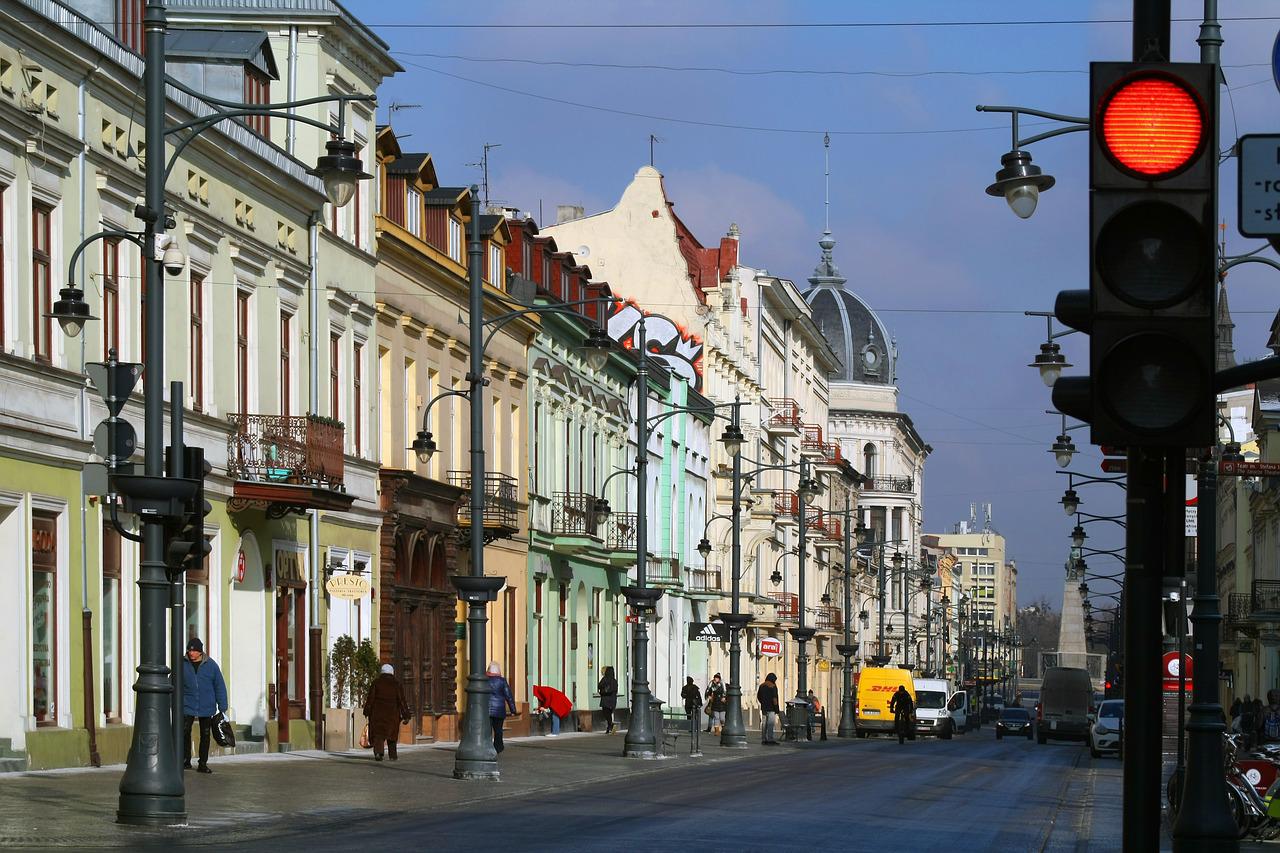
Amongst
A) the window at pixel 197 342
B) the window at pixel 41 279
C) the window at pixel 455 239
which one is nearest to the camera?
the window at pixel 41 279

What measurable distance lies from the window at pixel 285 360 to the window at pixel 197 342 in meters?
3.34

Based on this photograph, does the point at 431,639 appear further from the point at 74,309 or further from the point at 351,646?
the point at 74,309

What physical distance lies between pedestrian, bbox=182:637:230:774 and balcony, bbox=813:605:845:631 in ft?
243

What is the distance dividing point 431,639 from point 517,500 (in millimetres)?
7529

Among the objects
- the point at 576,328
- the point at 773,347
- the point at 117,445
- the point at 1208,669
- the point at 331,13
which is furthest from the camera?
the point at 773,347

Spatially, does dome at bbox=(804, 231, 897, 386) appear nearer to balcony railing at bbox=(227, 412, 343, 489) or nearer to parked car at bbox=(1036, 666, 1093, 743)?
parked car at bbox=(1036, 666, 1093, 743)

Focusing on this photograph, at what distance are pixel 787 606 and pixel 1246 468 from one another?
67.2 meters

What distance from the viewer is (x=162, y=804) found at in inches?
714

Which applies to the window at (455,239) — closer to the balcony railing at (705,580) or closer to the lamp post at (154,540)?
the lamp post at (154,540)

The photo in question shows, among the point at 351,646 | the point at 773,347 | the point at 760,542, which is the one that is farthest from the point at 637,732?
the point at 773,347

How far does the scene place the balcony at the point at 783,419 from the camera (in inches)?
3570

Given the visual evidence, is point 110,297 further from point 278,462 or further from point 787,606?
point 787,606

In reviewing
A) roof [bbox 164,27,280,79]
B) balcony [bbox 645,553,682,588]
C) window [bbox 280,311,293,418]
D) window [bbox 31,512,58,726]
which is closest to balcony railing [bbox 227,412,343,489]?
window [bbox 280,311,293,418]

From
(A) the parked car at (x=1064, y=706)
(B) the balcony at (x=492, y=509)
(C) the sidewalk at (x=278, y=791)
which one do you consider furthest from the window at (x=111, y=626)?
(A) the parked car at (x=1064, y=706)
